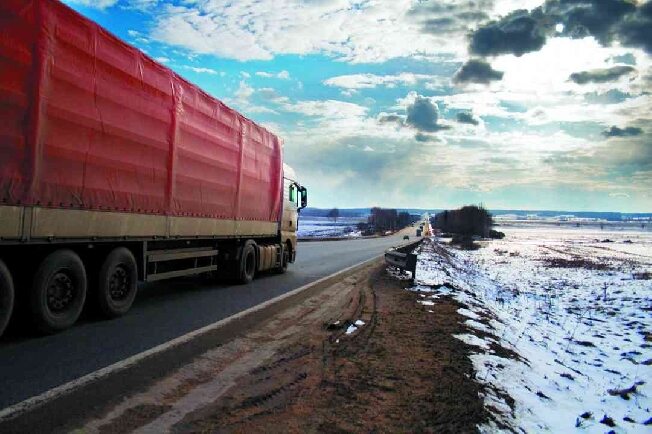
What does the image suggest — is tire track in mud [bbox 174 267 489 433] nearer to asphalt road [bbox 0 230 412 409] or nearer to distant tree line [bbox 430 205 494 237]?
asphalt road [bbox 0 230 412 409]

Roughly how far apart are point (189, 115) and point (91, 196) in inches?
125

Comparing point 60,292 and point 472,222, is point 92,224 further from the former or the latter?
point 472,222

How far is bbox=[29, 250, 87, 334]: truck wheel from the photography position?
5.96 meters

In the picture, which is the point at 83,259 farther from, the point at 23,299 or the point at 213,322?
the point at 213,322

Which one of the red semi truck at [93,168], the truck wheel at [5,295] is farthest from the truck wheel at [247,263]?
the truck wheel at [5,295]

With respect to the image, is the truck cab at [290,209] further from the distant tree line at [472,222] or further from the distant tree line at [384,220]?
the distant tree line at [384,220]

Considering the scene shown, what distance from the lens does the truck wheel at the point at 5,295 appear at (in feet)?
17.9

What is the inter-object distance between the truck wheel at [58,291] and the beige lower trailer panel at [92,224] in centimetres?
36

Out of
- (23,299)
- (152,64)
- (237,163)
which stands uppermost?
(152,64)

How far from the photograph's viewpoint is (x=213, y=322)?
7.54 m

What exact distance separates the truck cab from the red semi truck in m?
4.69

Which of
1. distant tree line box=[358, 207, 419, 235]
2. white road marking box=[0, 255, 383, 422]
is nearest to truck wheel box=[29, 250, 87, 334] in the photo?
white road marking box=[0, 255, 383, 422]

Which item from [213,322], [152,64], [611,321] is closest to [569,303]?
[611,321]

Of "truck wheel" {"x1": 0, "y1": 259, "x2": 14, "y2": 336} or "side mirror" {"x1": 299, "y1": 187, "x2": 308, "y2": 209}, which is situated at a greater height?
"side mirror" {"x1": 299, "y1": 187, "x2": 308, "y2": 209}
